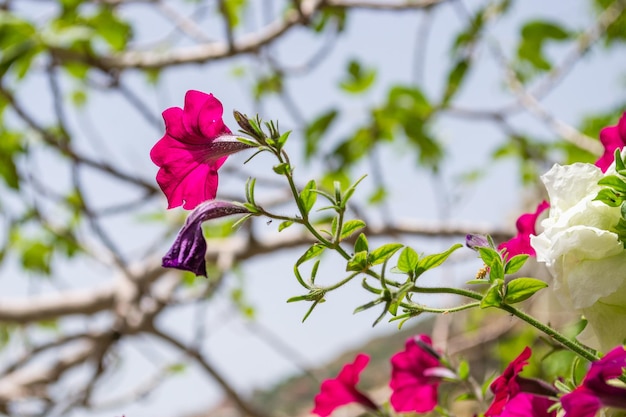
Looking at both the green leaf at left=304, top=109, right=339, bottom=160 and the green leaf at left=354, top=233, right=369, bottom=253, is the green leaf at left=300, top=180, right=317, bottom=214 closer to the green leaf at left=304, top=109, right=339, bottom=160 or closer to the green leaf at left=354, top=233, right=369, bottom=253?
the green leaf at left=354, top=233, right=369, bottom=253

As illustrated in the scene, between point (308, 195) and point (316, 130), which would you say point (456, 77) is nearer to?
point (316, 130)

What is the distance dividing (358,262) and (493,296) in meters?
0.05

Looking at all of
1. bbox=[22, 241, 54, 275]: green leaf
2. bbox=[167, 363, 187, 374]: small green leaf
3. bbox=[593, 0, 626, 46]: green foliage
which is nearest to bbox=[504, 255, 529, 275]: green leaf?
bbox=[593, 0, 626, 46]: green foliage

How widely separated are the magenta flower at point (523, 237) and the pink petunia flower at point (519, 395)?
47 mm

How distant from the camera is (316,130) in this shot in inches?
62.5

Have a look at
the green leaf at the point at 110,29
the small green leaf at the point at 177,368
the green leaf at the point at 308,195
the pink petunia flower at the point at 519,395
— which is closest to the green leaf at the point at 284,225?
the green leaf at the point at 308,195

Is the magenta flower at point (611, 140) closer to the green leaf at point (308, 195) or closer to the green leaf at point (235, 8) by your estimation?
the green leaf at point (308, 195)

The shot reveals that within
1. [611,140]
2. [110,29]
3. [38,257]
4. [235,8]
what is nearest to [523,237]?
[611,140]

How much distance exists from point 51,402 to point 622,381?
4.47ft

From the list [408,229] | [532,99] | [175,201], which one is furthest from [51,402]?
[175,201]

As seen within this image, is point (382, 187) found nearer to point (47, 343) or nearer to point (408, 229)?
point (408, 229)

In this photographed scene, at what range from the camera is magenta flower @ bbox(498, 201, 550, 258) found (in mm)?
344

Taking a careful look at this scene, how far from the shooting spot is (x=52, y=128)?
7.21ft

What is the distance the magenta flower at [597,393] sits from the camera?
0.24 metres
